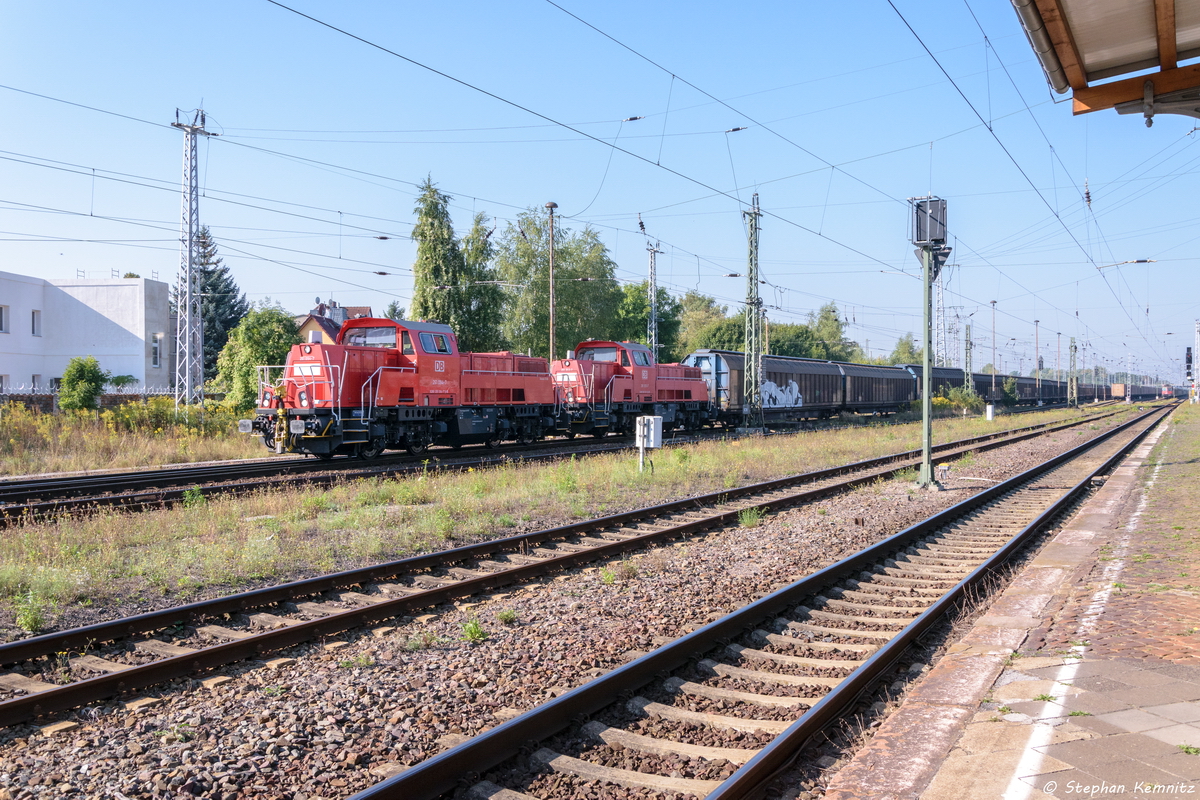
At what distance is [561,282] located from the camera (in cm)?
5753

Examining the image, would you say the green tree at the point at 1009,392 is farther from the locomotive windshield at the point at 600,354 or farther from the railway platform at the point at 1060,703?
the railway platform at the point at 1060,703

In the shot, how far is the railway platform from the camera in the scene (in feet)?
12.1

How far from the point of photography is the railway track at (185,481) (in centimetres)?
1216

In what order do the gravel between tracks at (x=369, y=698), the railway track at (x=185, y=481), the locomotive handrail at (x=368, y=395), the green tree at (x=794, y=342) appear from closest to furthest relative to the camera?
the gravel between tracks at (x=369, y=698)
the railway track at (x=185, y=481)
the locomotive handrail at (x=368, y=395)
the green tree at (x=794, y=342)

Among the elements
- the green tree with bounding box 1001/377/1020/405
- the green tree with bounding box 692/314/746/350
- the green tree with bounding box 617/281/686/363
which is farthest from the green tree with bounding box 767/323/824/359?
the green tree with bounding box 1001/377/1020/405

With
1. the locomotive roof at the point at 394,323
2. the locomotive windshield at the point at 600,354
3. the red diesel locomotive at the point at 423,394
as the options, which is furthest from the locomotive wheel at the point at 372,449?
the locomotive windshield at the point at 600,354

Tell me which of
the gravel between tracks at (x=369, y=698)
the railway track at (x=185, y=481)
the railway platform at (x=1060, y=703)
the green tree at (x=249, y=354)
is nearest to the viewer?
the railway platform at (x=1060, y=703)

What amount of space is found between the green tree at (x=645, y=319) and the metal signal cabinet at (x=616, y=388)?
3947 cm

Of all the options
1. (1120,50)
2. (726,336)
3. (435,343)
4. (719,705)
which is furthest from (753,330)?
(726,336)

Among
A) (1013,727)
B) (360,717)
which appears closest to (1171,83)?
(1013,727)

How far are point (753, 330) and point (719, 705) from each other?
85.1 feet

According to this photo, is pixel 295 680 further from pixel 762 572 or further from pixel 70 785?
pixel 762 572

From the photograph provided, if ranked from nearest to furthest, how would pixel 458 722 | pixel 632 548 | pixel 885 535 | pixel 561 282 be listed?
pixel 458 722 < pixel 632 548 < pixel 885 535 < pixel 561 282

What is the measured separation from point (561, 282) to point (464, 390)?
124 feet
